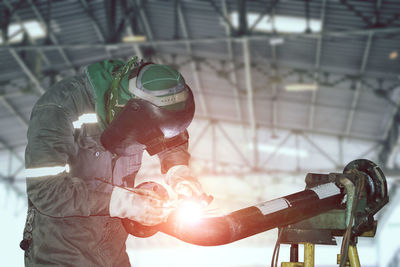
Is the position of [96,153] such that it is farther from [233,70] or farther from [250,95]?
[250,95]

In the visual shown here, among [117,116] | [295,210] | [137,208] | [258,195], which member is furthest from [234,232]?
[258,195]

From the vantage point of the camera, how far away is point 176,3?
11891mm

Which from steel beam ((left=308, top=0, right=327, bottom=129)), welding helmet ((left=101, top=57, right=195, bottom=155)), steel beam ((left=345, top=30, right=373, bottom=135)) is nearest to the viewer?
welding helmet ((left=101, top=57, right=195, bottom=155))

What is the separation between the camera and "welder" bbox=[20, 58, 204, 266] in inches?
92.4

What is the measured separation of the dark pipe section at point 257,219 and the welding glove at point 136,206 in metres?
0.13

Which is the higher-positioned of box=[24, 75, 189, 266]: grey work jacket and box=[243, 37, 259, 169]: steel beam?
box=[243, 37, 259, 169]: steel beam

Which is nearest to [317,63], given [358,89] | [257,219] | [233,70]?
[358,89]

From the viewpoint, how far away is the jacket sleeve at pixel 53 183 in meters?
2.31

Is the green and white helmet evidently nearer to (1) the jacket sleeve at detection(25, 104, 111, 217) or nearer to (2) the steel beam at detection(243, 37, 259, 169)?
(1) the jacket sleeve at detection(25, 104, 111, 217)

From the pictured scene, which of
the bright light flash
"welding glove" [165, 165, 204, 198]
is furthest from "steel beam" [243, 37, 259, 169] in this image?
the bright light flash

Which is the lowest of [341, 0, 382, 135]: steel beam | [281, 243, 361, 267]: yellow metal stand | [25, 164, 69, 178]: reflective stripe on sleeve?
[281, 243, 361, 267]: yellow metal stand

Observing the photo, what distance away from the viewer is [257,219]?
7.47ft

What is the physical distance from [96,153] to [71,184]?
18.6 inches

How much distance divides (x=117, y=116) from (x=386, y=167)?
14.8 metres
